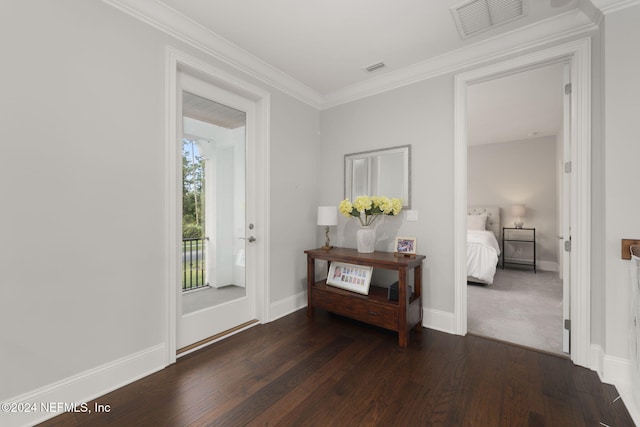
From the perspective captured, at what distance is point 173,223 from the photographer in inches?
86.7

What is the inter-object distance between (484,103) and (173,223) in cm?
436

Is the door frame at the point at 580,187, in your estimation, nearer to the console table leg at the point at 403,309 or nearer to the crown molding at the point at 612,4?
the crown molding at the point at 612,4

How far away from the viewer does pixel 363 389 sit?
1.86 metres

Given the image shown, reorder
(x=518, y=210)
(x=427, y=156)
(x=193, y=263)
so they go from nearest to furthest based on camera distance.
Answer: (x=193, y=263), (x=427, y=156), (x=518, y=210)

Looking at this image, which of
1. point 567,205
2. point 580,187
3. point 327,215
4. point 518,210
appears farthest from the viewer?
point 518,210

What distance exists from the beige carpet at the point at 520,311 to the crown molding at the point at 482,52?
255 cm

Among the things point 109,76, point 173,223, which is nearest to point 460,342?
point 173,223

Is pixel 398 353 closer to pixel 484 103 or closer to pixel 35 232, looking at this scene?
pixel 35 232

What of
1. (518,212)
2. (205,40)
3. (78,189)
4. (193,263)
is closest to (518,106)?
(518,212)

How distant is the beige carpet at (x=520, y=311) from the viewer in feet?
8.70

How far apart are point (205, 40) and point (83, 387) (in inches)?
105

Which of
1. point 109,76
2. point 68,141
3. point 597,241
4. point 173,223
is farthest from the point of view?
point 173,223

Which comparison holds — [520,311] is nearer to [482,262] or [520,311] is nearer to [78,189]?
[482,262]

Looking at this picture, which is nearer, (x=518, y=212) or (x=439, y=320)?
(x=439, y=320)
